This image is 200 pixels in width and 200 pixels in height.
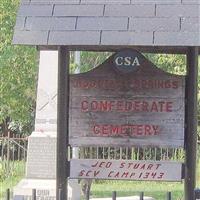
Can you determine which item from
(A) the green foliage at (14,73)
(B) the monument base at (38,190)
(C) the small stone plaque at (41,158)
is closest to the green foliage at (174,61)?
(A) the green foliage at (14,73)

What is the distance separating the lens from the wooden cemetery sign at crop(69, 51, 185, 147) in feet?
21.1

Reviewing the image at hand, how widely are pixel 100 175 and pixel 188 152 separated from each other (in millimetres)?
905

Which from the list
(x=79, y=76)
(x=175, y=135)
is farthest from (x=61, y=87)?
(x=175, y=135)

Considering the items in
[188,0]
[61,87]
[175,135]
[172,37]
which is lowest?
[175,135]

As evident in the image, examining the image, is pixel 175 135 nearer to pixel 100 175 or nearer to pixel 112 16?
pixel 100 175

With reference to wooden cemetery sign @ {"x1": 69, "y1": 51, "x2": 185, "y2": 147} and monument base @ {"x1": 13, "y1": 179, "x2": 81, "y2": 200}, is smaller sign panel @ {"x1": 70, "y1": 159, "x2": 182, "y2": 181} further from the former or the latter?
monument base @ {"x1": 13, "y1": 179, "x2": 81, "y2": 200}

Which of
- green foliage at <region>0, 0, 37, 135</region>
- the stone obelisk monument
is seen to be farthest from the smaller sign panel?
green foliage at <region>0, 0, 37, 135</region>

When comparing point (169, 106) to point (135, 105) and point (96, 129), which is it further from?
point (96, 129)

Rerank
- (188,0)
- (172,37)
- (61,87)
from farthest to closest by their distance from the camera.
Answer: (61,87) < (188,0) < (172,37)

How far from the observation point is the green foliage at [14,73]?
16.1m

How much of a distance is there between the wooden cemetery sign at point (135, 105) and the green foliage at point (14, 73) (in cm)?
897

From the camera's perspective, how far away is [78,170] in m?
6.46

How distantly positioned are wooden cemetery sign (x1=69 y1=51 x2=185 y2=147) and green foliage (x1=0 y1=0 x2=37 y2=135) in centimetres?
897

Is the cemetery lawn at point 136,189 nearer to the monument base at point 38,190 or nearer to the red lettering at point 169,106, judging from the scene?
the monument base at point 38,190
